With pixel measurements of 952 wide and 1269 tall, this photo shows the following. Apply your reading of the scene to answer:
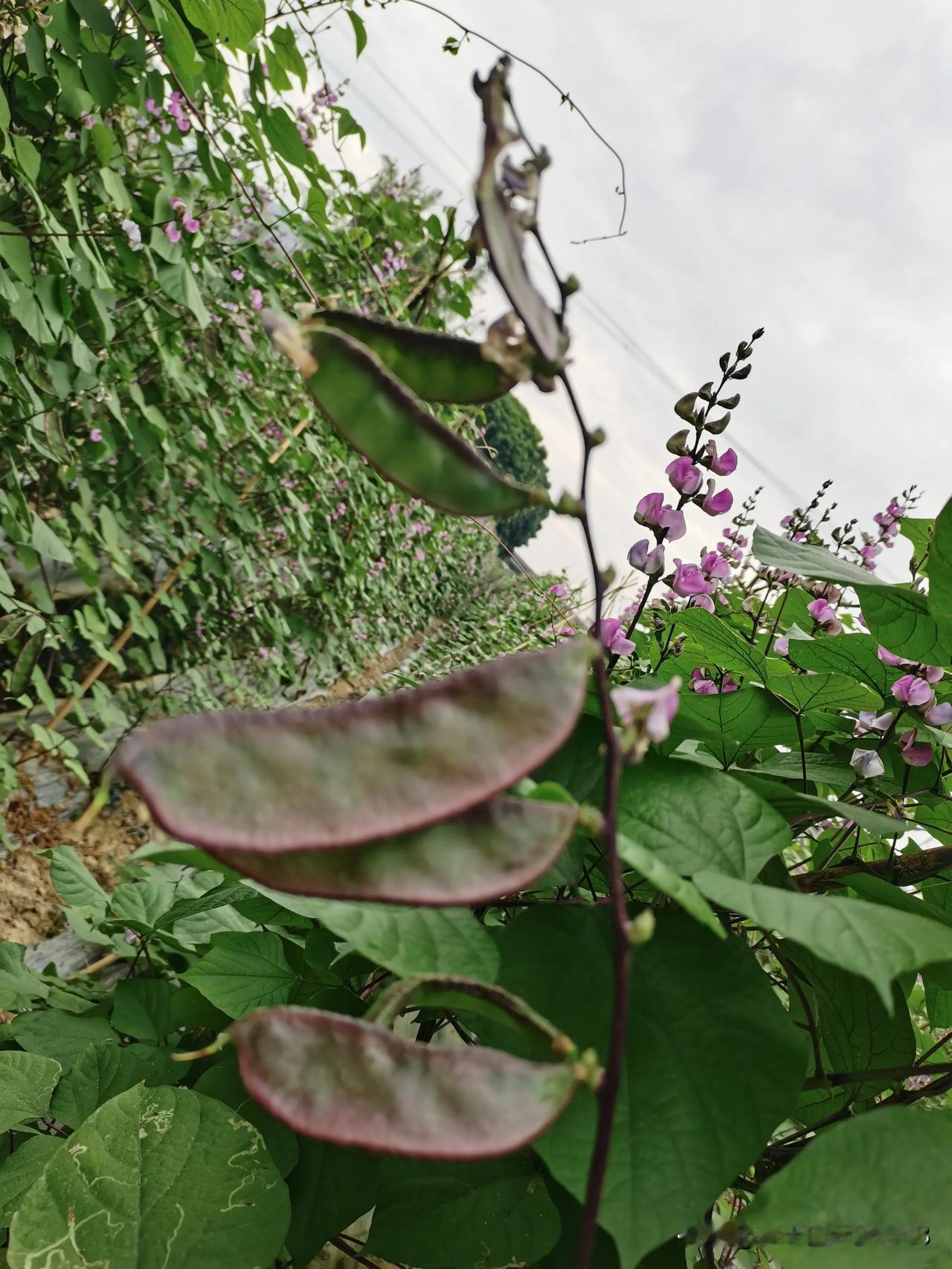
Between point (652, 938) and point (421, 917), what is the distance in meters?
0.12

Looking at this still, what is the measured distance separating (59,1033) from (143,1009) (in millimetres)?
96

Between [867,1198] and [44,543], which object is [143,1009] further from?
[44,543]

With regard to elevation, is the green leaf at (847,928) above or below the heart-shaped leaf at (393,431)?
below

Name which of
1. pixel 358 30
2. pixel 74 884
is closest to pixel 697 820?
pixel 74 884

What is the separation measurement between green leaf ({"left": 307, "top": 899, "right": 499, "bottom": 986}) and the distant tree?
1438cm

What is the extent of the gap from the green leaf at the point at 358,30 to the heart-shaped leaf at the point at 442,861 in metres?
1.73

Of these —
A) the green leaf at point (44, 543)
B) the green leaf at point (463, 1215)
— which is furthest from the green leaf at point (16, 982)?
the green leaf at point (44, 543)

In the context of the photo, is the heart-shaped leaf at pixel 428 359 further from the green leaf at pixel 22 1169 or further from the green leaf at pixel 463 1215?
the green leaf at pixel 22 1169

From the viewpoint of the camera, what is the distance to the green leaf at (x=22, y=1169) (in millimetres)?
556

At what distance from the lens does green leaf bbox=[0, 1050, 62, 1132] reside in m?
0.60

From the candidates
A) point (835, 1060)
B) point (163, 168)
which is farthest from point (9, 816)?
point (835, 1060)

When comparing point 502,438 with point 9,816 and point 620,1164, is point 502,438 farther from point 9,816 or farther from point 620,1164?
point 620,1164

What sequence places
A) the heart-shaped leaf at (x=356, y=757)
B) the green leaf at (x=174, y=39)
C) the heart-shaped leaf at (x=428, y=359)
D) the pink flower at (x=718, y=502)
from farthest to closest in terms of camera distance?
the green leaf at (x=174, y=39) → the pink flower at (x=718, y=502) → the heart-shaped leaf at (x=428, y=359) → the heart-shaped leaf at (x=356, y=757)

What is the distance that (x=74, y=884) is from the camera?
44.6 inches
